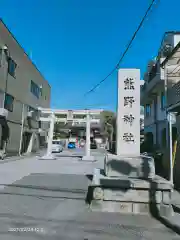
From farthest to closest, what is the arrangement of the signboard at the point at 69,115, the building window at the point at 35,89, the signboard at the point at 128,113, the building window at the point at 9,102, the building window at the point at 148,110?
the building window at the point at 35,89 → the building window at the point at 148,110 → the signboard at the point at 69,115 → the building window at the point at 9,102 → the signboard at the point at 128,113

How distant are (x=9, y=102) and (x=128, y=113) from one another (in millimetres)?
13872

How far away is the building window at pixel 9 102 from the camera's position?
17.7 metres

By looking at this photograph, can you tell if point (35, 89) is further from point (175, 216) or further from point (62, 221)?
point (175, 216)

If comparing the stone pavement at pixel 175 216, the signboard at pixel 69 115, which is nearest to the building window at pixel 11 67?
the signboard at pixel 69 115

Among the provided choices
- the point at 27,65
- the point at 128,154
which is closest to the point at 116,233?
the point at 128,154

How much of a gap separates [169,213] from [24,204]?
382 cm

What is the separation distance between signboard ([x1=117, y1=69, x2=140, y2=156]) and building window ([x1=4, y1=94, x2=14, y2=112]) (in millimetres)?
12912

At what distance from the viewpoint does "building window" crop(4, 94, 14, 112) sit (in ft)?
58.1

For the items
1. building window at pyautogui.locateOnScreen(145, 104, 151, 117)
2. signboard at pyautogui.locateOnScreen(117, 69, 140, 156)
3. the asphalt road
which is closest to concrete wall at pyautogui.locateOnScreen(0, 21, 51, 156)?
the asphalt road

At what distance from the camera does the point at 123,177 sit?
6230 mm

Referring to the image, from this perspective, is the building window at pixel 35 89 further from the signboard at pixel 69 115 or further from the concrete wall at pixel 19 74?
the signboard at pixel 69 115

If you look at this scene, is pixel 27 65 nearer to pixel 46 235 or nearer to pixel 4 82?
pixel 4 82

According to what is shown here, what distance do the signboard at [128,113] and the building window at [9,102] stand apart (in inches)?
508

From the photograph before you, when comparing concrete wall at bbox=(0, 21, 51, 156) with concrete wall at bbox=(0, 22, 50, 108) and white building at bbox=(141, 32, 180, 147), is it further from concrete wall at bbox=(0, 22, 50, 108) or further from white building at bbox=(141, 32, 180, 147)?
white building at bbox=(141, 32, 180, 147)
